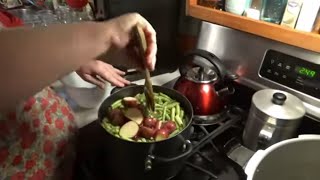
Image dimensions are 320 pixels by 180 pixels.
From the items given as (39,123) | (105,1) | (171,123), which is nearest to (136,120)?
(171,123)

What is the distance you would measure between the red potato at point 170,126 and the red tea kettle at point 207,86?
14 cm

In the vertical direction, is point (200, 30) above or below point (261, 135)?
above

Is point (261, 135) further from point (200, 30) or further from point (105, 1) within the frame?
point (105, 1)

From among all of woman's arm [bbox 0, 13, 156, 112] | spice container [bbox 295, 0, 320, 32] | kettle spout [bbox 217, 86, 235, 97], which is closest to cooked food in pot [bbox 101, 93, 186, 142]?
kettle spout [bbox 217, 86, 235, 97]

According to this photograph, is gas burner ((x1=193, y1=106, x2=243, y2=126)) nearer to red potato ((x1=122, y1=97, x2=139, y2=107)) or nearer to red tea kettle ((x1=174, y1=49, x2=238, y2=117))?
red tea kettle ((x1=174, y1=49, x2=238, y2=117))

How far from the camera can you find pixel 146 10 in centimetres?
85

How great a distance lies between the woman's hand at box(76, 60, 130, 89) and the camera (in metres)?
0.68

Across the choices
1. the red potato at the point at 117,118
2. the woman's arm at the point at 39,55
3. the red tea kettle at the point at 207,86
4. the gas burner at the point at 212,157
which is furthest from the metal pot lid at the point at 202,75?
the woman's arm at the point at 39,55

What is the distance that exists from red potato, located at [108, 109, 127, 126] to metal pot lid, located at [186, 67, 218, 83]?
0.20 m

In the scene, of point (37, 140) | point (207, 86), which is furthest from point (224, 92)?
point (37, 140)

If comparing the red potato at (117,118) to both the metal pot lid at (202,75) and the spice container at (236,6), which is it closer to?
the metal pot lid at (202,75)

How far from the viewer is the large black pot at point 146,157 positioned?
0.53 m

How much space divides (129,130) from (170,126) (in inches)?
3.2

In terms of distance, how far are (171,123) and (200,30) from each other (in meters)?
0.34
